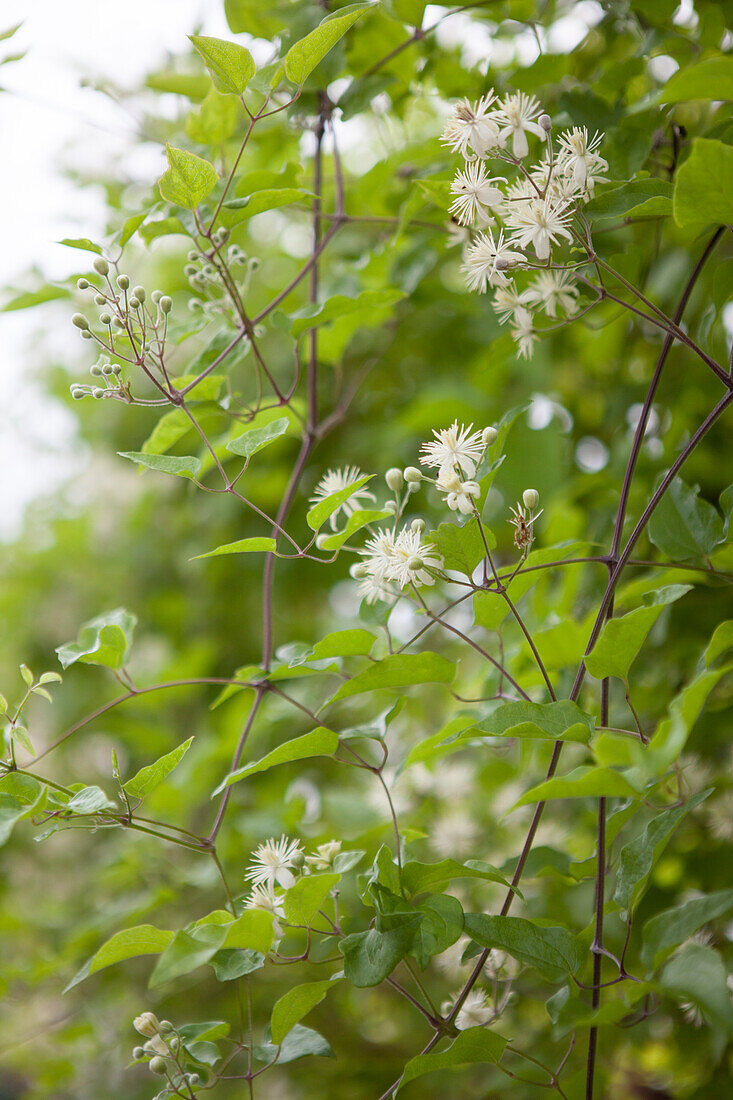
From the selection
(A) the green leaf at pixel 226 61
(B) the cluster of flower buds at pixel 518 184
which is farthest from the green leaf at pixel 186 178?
(B) the cluster of flower buds at pixel 518 184

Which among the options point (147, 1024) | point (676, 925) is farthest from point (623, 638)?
point (147, 1024)

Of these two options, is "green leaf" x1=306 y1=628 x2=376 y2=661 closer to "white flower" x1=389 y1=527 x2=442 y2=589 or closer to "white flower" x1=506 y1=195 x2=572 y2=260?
"white flower" x1=389 y1=527 x2=442 y2=589

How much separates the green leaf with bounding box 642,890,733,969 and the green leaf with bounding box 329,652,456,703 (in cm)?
20

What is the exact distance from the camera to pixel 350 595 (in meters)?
1.40

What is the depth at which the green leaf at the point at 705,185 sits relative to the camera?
394mm

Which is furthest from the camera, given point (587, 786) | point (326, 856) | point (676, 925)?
point (326, 856)

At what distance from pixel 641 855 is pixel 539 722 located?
0.37 feet

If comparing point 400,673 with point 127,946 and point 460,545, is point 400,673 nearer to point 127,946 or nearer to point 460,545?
point 460,545

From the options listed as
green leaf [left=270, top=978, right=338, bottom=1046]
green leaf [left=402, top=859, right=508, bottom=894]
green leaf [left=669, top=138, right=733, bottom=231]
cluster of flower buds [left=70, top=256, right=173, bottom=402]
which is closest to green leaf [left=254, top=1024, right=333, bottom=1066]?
green leaf [left=270, top=978, right=338, bottom=1046]

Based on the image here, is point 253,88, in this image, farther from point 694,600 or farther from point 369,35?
point 694,600

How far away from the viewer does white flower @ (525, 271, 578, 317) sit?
568mm

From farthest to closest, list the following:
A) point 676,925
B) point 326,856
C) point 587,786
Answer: point 326,856 < point 676,925 < point 587,786

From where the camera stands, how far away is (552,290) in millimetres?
570

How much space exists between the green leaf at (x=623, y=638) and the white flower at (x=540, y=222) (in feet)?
0.72
